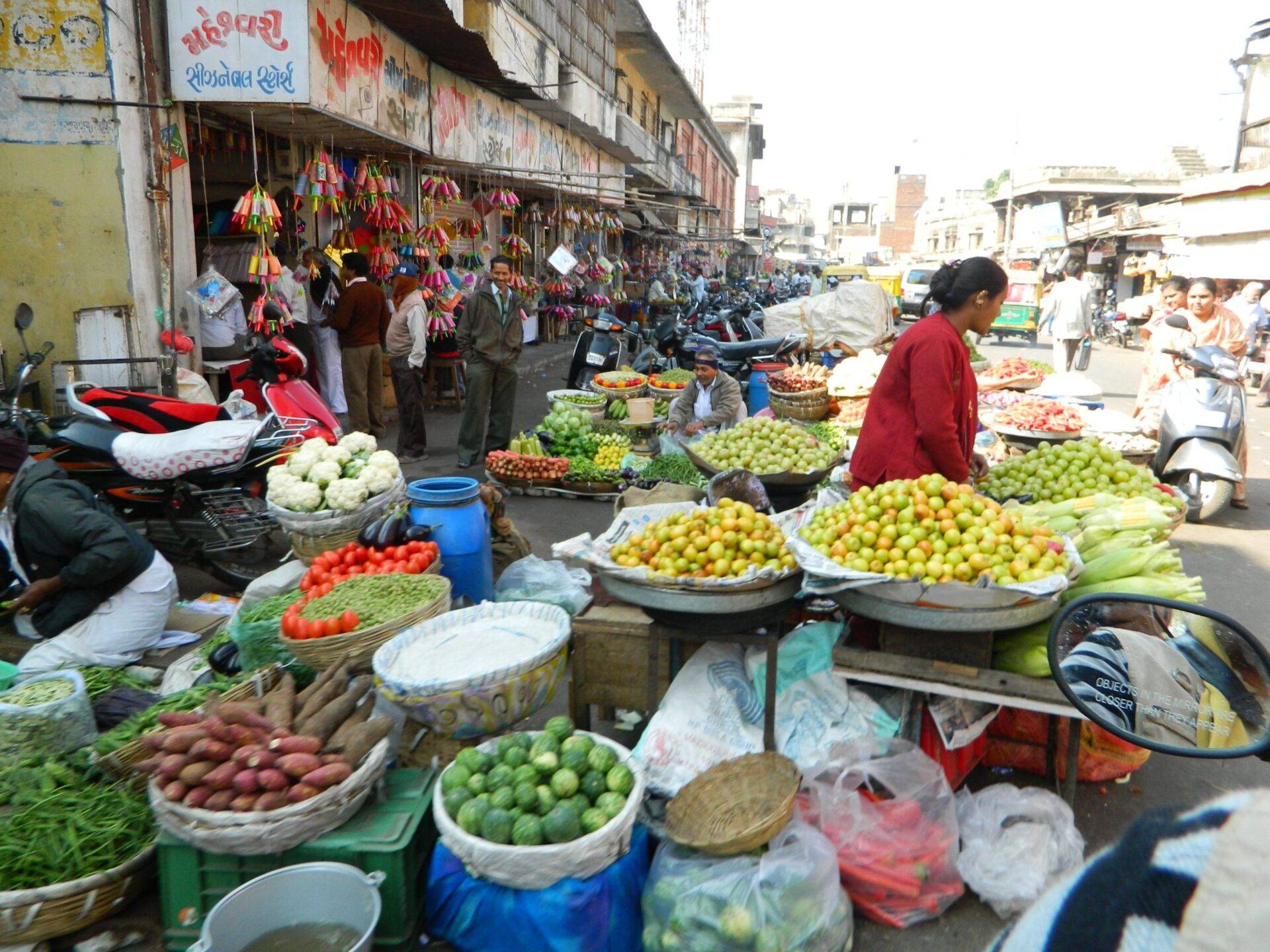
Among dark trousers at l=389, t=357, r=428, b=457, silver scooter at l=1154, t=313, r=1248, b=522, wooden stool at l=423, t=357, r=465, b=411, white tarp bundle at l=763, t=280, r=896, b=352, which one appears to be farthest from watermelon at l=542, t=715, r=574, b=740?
white tarp bundle at l=763, t=280, r=896, b=352

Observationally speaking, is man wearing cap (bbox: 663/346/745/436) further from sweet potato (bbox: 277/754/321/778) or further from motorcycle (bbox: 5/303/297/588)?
sweet potato (bbox: 277/754/321/778)

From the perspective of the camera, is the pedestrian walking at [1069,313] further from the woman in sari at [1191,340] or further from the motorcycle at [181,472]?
the motorcycle at [181,472]

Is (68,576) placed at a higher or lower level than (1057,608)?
lower

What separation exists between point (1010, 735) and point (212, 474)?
15.1ft

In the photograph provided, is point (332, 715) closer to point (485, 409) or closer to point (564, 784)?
point (564, 784)

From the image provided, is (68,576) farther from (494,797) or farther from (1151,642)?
(1151,642)

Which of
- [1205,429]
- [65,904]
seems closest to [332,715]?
[65,904]

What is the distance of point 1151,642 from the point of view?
2.18 metres

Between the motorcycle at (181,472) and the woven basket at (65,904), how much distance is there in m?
2.85

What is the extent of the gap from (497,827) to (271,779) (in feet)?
2.35

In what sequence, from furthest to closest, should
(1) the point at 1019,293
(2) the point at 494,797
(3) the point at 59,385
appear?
(1) the point at 1019,293, (3) the point at 59,385, (2) the point at 494,797

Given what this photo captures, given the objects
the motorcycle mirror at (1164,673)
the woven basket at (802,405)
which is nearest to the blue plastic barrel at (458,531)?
the motorcycle mirror at (1164,673)

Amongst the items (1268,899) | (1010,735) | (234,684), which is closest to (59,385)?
(234,684)

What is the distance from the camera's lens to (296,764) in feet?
8.66
